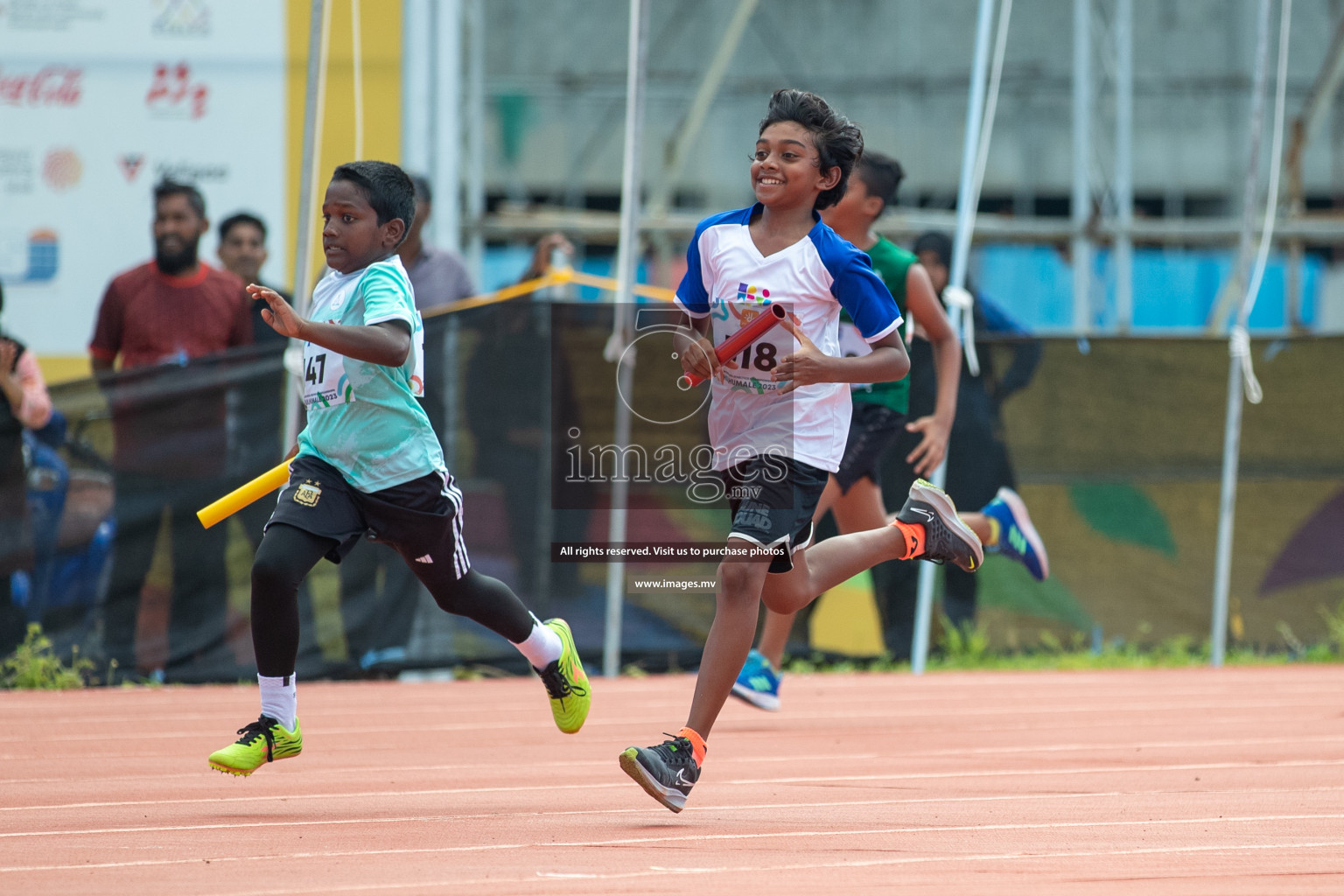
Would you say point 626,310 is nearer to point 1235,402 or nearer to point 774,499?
point 1235,402

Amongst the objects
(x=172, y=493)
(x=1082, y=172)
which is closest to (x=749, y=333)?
(x=172, y=493)

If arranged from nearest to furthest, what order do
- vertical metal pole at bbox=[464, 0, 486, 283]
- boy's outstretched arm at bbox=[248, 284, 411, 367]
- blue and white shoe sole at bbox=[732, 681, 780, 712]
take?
1. boy's outstretched arm at bbox=[248, 284, 411, 367]
2. blue and white shoe sole at bbox=[732, 681, 780, 712]
3. vertical metal pole at bbox=[464, 0, 486, 283]

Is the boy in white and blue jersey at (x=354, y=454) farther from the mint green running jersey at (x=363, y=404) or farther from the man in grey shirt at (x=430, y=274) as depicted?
the man in grey shirt at (x=430, y=274)

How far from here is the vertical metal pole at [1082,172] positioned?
14742 mm

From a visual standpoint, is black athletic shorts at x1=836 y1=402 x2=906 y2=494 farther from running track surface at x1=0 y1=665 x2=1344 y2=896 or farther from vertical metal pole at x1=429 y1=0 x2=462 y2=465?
vertical metal pole at x1=429 y1=0 x2=462 y2=465

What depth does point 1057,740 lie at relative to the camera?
5.98m

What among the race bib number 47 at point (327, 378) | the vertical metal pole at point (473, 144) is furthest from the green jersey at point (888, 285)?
the vertical metal pole at point (473, 144)

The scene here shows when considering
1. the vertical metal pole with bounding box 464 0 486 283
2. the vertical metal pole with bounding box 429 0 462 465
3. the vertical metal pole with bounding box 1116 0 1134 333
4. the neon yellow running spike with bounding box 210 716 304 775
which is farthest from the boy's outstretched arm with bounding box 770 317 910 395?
the vertical metal pole with bounding box 1116 0 1134 333

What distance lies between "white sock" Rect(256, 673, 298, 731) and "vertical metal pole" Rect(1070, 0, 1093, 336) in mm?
→ 10909

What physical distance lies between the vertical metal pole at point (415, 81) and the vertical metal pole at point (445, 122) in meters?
0.22

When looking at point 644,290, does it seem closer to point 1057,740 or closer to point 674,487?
point 674,487

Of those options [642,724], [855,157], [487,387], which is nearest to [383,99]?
[487,387]

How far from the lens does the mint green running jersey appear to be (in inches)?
183

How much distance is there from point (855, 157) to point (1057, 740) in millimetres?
2454
